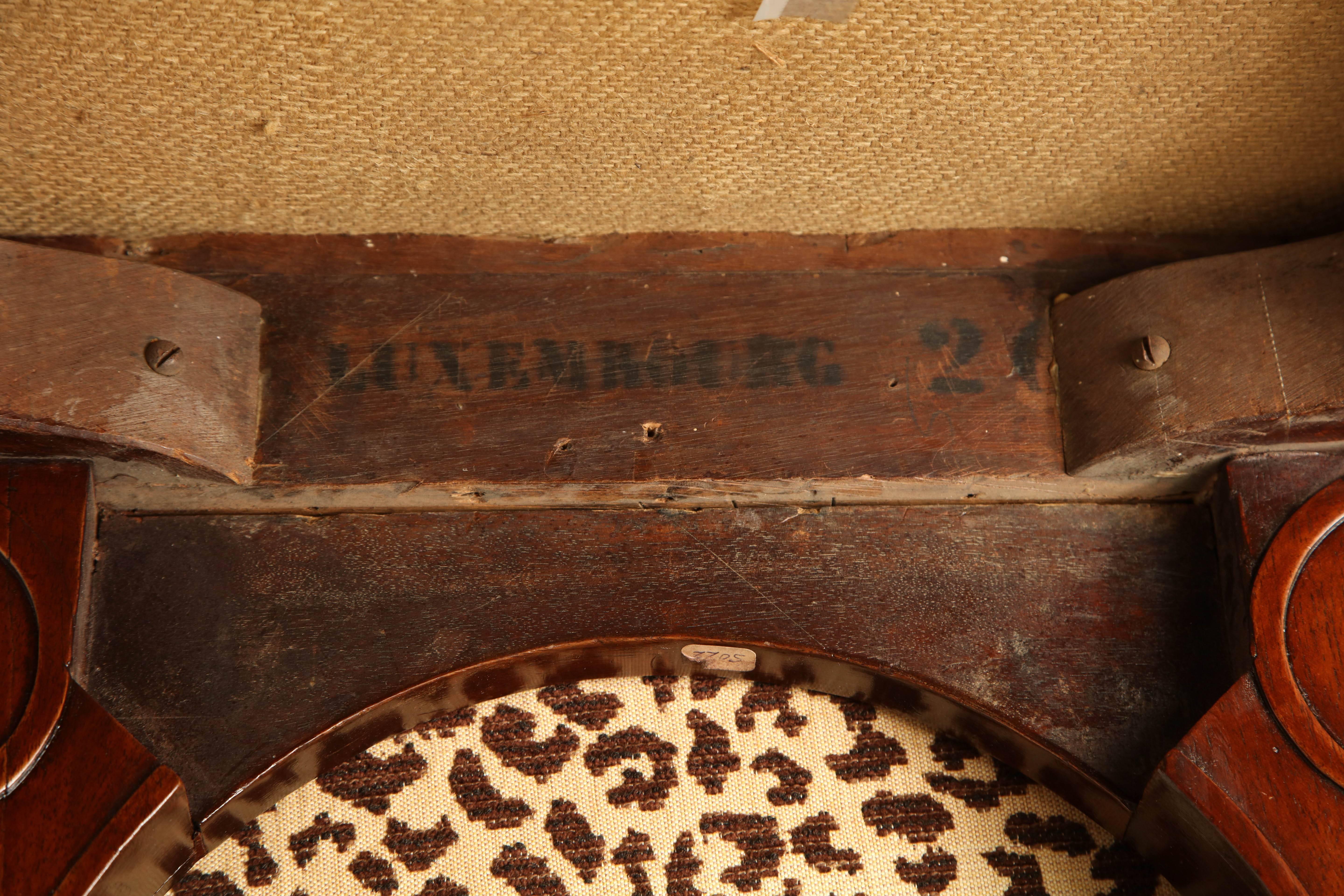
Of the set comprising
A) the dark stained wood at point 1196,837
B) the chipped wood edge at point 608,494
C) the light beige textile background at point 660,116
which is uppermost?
the light beige textile background at point 660,116

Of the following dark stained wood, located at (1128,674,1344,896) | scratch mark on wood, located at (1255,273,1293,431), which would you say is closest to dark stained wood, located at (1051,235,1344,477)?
scratch mark on wood, located at (1255,273,1293,431)

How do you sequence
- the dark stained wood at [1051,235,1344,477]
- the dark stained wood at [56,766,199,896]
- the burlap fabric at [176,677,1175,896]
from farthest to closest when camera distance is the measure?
the burlap fabric at [176,677,1175,896]
the dark stained wood at [1051,235,1344,477]
the dark stained wood at [56,766,199,896]

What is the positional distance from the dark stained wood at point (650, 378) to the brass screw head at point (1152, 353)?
10 centimetres

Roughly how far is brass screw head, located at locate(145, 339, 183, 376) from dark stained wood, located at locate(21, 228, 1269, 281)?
141mm

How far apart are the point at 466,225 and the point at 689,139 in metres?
0.26

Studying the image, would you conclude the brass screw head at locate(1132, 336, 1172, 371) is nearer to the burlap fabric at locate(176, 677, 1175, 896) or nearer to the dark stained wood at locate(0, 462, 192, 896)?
the burlap fabric at locate(176, 677, 1175, 896)

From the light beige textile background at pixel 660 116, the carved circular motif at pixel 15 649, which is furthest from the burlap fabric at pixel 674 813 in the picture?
the light beige textile background at pixel 660 116

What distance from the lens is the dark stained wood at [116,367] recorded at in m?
0.84

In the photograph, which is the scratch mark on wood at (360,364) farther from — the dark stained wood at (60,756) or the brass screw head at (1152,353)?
the brass screw head at (1152,353)

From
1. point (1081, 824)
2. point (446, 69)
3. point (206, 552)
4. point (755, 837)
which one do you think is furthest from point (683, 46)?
point (1081, 824)

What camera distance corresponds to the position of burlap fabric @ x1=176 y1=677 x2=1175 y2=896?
99 cm

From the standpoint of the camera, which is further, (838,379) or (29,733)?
(838,379)

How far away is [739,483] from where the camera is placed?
3.12 ft

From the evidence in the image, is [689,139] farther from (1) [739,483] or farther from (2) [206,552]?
(2) [206,552]
